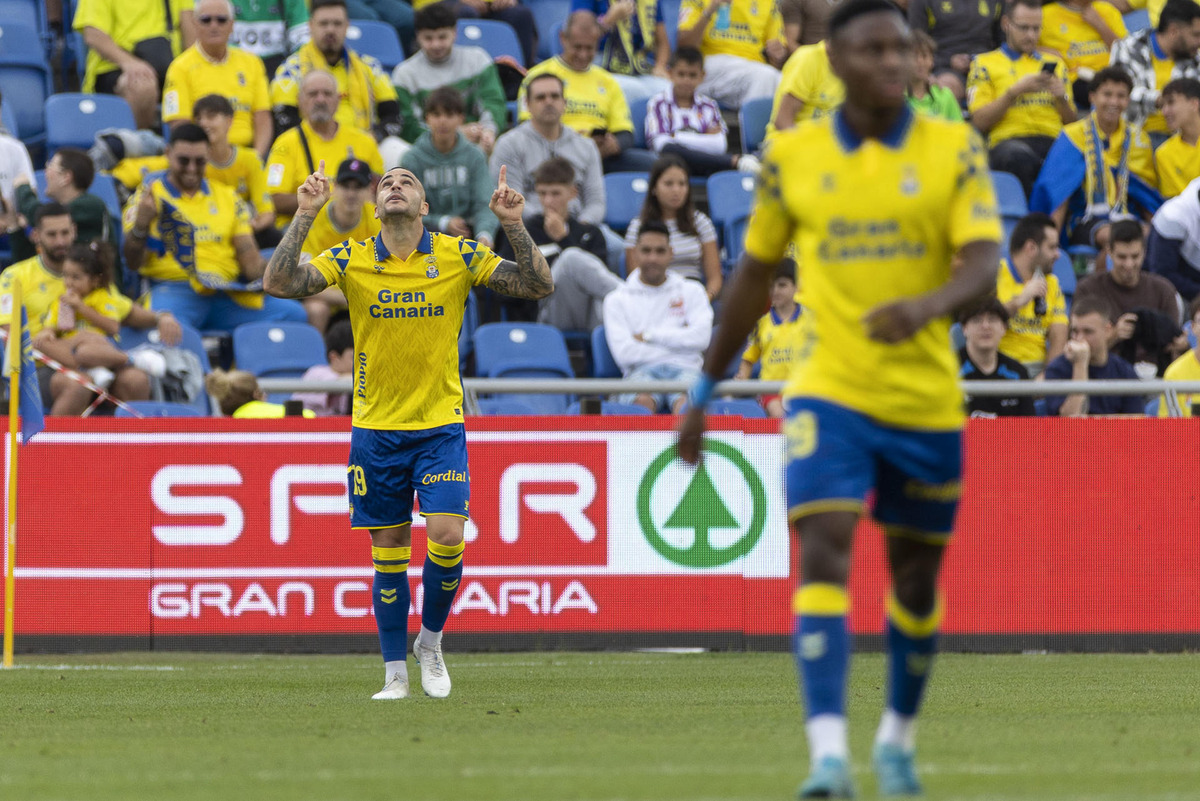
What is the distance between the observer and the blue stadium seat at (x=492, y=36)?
59.0 feet

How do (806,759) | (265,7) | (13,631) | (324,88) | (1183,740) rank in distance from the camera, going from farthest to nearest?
(265,7) → (324,88) → (13,631) → (1183,740) → (806,759)

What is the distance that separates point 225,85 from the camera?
15711 millimetres

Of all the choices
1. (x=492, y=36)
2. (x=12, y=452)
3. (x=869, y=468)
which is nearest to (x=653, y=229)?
(x=492, y=36)

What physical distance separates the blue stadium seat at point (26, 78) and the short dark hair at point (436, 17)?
3.76 m

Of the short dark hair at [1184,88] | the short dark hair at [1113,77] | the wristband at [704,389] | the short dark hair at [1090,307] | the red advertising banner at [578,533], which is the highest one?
the short dark hair at [1113,77]

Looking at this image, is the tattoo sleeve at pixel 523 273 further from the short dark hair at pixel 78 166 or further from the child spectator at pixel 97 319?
the short dark hair at pixel 78 166

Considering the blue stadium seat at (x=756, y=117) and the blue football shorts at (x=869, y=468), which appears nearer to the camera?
the blue football shorts at (x=869, y=468)

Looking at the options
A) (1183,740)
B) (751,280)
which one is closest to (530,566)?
(1183,740)

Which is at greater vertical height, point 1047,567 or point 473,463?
point 473,463

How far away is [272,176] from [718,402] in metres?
4.73

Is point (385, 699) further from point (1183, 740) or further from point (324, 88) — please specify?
point (324, 88)

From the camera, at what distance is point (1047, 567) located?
12555mm

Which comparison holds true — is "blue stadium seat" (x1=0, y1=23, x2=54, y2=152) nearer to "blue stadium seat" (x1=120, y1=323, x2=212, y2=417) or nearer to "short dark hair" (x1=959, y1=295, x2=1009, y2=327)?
"blue stadium seat" (x1=120, y1=323, x2=212, y2=417)

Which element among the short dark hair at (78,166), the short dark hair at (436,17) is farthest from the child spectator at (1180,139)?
the short dark hair at (78,166)
